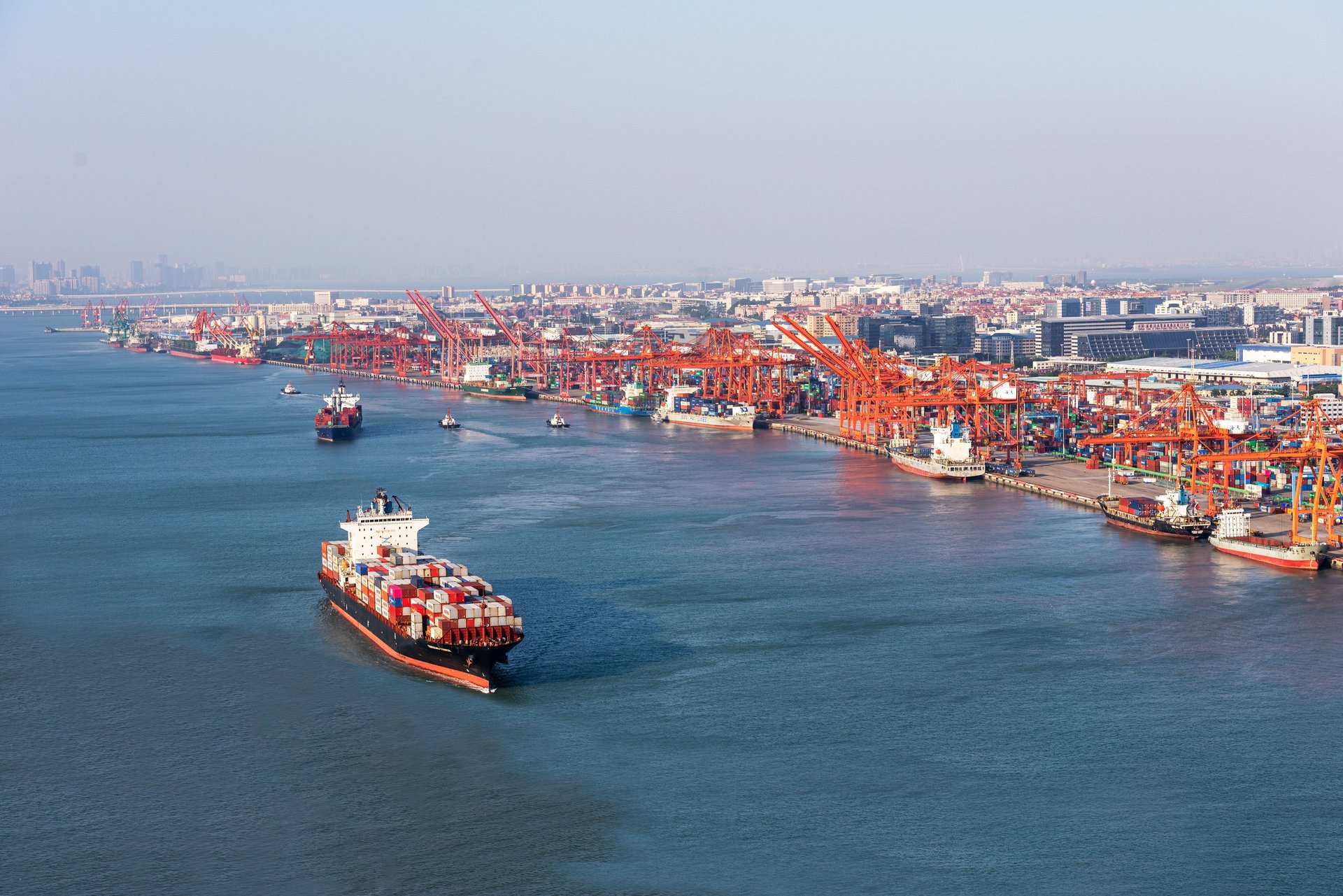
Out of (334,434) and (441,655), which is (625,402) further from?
(441,655)

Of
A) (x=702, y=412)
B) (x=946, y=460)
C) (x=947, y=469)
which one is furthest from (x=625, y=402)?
(x=947, y=469)

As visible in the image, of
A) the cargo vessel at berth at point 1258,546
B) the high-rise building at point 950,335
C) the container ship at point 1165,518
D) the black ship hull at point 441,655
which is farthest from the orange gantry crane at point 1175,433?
the high-rise building at point 950,335

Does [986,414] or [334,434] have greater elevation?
[986,414]

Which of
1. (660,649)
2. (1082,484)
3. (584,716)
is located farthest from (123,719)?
(1082,484)

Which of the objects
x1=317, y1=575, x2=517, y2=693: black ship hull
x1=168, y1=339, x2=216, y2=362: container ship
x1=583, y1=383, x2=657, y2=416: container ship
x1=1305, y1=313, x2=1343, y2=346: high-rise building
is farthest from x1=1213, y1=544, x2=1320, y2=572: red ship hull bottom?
x1=168, y1=339, x2=216, y2=362: container ship

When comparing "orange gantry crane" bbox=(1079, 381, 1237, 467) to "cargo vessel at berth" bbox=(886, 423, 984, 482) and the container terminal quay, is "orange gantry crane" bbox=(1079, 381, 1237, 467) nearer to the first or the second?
the container terminal quay

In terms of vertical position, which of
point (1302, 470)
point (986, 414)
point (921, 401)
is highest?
point (921, 401)
